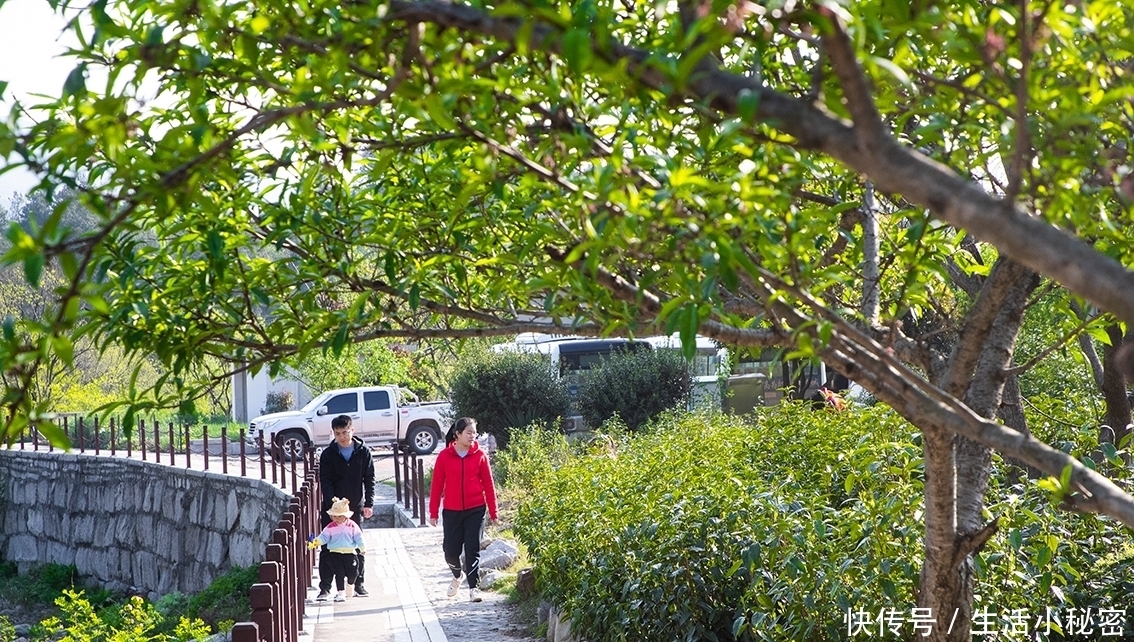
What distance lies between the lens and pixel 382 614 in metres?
9.62

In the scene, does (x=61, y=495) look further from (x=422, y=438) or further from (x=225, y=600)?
(x=225, y=600)

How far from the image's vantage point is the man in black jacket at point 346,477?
1023cm

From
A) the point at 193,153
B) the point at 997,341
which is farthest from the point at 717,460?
the point at 193,153

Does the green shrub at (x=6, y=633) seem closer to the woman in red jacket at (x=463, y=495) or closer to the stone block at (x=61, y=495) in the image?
the woman in red jacket at (x=463, y=495)

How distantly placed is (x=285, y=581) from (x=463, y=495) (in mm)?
3007

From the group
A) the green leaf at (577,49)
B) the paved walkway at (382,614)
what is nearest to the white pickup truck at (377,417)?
the paved walkway at (382,614)

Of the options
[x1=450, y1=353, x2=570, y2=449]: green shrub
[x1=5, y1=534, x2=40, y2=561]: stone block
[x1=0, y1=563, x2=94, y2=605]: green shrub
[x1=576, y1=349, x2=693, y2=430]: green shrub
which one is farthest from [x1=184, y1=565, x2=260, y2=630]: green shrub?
[x1=5, y1=534, x2=40, y2=561]: stone block

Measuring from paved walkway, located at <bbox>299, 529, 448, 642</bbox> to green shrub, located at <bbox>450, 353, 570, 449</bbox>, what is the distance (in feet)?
34.4

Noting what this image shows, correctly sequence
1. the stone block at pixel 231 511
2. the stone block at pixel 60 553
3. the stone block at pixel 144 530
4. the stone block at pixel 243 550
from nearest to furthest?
the stone block at pixel 243 550 → the stone block at pixel 231 511 → the stone block at pixel 144 530 → the stone block at pixel 60 553

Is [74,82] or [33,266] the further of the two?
[74,82]

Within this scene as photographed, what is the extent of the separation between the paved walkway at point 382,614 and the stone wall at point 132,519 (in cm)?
451

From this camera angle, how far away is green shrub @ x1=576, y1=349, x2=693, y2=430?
21484 mm

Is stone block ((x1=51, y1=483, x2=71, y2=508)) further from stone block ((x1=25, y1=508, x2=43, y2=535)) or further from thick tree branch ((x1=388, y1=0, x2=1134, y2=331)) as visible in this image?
thick tree branch ((x1=388, y1=0, x2=1134, y2=331))

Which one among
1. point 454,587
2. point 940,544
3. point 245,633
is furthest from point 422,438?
point 940,544
